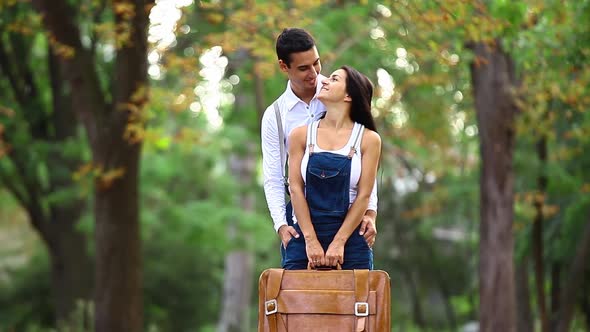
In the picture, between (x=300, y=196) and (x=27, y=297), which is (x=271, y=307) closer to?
(x=300, y=196)

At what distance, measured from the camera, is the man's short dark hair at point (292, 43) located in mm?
6062

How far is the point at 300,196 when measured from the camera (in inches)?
231

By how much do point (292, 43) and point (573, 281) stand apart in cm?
1254

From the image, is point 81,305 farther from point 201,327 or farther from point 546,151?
point 201,327

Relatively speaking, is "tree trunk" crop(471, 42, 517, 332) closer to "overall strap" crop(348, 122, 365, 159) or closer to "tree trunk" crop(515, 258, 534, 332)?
"tree trunk" crop(515, 258, 534, 332)

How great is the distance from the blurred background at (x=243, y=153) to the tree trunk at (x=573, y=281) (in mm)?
37

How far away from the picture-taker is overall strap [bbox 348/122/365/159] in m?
5.90

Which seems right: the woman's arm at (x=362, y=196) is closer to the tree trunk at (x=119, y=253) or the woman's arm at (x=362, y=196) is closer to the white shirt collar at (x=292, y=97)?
the white shirt collar at (x=292, y=97)

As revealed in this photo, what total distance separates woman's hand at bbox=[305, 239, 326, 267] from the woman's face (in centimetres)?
73

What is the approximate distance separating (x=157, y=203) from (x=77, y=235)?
2.34 metres

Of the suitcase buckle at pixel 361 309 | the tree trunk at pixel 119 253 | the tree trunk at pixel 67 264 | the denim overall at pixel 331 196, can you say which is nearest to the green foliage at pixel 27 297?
the tree trunk at pixel 67 264

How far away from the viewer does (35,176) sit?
2166cm

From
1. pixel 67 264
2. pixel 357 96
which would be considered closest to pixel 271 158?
pixel 357 96

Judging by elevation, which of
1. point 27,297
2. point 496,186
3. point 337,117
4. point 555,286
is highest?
point 337,117
